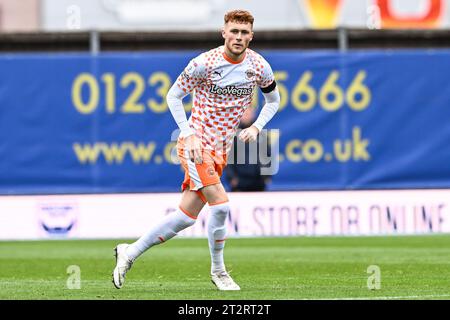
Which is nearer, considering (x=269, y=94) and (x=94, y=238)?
(x=269, y=94)

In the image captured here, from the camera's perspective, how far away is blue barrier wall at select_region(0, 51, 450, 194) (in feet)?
69.3

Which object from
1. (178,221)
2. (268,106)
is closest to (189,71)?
(268,106)

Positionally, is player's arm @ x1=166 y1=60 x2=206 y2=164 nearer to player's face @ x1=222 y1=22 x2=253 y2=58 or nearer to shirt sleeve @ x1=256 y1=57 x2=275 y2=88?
player's face @ x1=222 y1=22 x2=253 y2=58

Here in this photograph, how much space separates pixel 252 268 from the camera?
45.8 ft

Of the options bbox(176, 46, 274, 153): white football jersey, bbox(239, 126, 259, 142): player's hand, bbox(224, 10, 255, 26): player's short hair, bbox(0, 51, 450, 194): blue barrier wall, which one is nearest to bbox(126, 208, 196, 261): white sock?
bbox(176, 46, 274, 153): white football jersey

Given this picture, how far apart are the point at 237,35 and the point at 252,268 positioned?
3.86 metres

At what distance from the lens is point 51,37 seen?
71.9 ft

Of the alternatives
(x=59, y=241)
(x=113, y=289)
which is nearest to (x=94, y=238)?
(x=59, y=241)

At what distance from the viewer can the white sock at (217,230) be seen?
10852 millimetres

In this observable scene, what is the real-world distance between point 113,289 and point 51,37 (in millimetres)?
11329

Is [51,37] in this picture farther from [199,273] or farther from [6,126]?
[199,273]

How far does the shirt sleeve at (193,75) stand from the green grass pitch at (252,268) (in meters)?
1.69

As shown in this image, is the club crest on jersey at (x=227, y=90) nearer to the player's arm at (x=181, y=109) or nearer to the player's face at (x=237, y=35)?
the player's arm at (x=181, y=109)

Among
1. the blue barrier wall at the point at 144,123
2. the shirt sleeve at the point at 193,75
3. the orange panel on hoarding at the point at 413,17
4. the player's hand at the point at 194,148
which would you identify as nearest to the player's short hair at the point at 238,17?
the shirt sleeve at the point at 193,75
